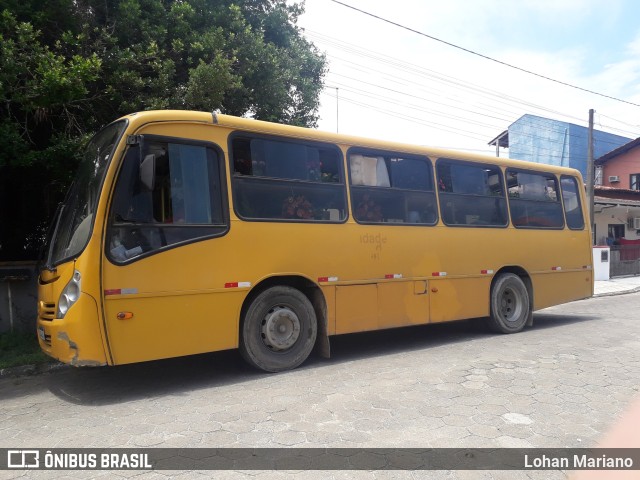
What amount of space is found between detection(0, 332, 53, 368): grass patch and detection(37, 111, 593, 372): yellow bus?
119 cm

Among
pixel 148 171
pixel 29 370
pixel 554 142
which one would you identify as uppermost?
pixel 554 142

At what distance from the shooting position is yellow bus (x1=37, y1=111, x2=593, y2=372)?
4879mm

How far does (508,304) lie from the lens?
28.3ft

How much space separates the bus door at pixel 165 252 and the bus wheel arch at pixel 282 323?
0.26 metres

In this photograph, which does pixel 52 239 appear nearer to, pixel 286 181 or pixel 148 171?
pixel 148 171

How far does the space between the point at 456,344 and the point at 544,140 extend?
27.8 m

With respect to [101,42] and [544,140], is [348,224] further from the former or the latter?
[544,140]

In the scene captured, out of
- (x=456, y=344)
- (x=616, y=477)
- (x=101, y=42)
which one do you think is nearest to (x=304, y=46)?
(x=101, y=42)

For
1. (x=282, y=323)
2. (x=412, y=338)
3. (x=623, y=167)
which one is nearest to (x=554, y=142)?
(x=623, y=167)

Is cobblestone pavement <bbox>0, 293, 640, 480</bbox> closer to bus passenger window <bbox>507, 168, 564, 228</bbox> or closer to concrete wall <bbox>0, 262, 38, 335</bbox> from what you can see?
concrete wall <bbox>0, 262, 38, 335</bbox>

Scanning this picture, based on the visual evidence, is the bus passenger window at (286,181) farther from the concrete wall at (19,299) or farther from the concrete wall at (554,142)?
the concrete wall at (554,142)

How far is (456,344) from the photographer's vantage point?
24.8 ft

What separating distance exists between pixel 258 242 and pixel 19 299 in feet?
15.8

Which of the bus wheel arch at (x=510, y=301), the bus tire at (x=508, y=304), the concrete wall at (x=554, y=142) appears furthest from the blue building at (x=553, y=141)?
the bus tire at (x=508, y=304)
